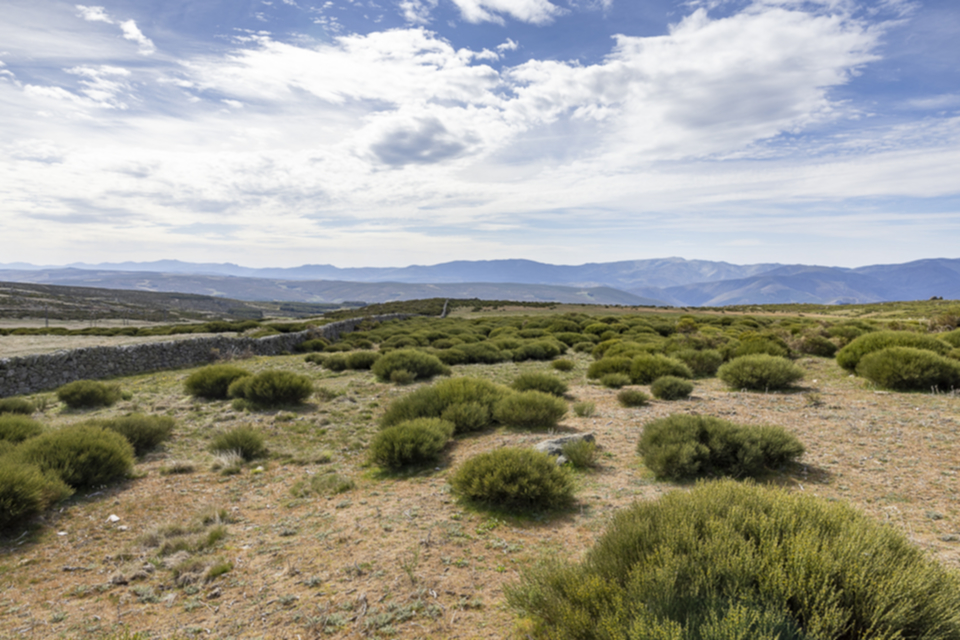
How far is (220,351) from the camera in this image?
21578 mm

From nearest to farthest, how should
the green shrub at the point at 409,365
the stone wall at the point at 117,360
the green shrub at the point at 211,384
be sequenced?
the green shrub at the point at 211,384
the stone wall at the point at 117,360
the green shrub at the point at 409,365

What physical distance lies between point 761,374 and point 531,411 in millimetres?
7176

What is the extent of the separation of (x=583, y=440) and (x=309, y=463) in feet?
17.2

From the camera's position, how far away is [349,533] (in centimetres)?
545

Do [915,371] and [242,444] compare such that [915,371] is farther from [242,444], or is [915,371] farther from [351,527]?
[242,444]

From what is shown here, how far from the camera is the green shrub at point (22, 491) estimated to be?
537 centimetres

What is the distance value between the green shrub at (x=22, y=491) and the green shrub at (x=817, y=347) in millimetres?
21696

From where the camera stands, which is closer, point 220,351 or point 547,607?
point 547,607

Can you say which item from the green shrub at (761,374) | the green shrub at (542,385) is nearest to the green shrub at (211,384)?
the green shrub at (542,385)

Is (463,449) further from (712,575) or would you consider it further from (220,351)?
(220,351)

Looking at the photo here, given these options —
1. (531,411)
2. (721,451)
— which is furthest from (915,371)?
(531,411)

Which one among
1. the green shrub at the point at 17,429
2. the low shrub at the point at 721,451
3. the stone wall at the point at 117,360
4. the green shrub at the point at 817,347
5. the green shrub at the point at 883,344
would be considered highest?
the green shrub at the point at 883,344

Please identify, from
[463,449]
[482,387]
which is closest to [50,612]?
[463,449]

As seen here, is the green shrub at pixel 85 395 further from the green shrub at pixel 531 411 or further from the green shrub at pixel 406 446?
the green shrub at pixel 531 411
